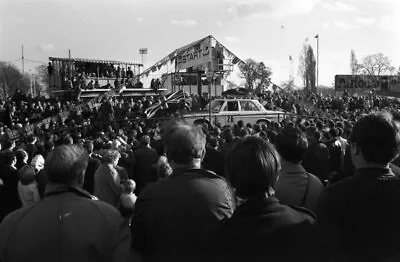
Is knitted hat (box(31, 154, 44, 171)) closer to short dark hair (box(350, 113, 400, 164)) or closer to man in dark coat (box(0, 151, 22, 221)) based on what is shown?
man in dark coat (box(0, 151, 22, 221))

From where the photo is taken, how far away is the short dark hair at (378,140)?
2.64m

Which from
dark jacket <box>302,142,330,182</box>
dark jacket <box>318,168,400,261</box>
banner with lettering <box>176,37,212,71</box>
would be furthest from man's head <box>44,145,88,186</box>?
banner with lettering <box>176,37,212,71</box>

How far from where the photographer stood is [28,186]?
19.8 ft

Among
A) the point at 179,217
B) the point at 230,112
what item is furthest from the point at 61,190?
the point at 230,112

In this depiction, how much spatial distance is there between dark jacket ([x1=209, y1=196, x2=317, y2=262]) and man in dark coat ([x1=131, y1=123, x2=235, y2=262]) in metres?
0.31

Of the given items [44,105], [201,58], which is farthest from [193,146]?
[44,105]

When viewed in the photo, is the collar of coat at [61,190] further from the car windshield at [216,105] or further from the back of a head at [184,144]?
the car windshield at [216,105]

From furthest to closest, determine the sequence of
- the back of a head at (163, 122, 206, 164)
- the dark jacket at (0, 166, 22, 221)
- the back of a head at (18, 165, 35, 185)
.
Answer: the dark jacket at (0, 166, 22, 221), the back of a head at (18, 165, 35, 185), the back of a head at (163, 122, 206, 164)

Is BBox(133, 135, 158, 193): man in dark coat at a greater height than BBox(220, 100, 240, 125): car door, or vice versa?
BBox(220, 100, 240, 125): car door

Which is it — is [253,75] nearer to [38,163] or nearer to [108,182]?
[38,163]

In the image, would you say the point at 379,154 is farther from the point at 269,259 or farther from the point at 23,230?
the point at 23,230

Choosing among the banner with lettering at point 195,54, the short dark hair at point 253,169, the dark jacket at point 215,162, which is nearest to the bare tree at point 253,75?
the banner with lettering at point 195,54

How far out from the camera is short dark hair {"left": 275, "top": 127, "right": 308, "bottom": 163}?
3.71 meters

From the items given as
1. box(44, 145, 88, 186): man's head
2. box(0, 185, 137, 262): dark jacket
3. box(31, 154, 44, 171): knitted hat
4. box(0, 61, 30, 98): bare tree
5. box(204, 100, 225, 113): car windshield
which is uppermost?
box(0, 61, 30, 98): bare tree
